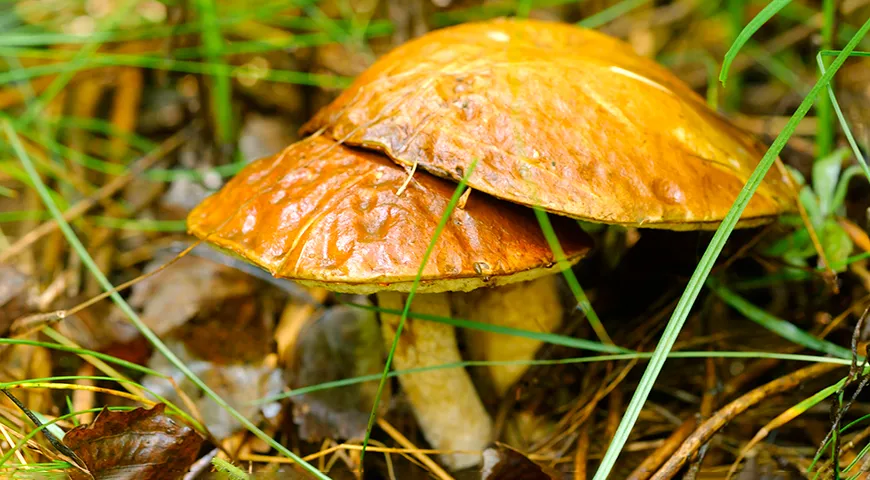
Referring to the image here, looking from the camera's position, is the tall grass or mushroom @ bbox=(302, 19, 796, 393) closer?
mushroom @ bbox=(302, 19, 796, 393)

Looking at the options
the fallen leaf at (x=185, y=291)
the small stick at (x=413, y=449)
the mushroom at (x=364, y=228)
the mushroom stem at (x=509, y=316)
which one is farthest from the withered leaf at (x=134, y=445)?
the mushroom stem at (x=509, y=316)

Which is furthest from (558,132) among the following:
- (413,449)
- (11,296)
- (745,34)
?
(11,296)

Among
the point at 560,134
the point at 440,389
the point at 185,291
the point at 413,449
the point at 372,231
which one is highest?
the point at 560,134

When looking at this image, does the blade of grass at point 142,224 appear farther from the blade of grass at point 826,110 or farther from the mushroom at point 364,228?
the blade of grass at point 826,110

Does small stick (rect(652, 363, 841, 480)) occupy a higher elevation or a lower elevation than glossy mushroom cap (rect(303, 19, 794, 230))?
lower

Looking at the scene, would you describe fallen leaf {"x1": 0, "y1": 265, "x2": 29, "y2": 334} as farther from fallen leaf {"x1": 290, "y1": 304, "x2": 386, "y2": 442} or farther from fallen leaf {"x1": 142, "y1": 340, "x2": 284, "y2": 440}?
fallen leaf {"x1": 290, "y1": 304, "x2": 386, "y2": 442}

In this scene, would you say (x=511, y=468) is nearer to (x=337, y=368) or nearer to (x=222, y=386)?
(x=337, y=368)

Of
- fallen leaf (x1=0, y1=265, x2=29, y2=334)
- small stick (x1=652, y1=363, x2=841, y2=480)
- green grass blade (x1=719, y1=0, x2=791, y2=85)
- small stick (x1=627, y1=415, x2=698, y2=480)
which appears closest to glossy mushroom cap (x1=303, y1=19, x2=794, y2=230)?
green grass blade (x1=719, y1=0, x2=791, y2=85)
